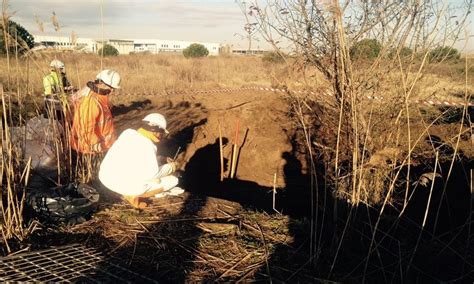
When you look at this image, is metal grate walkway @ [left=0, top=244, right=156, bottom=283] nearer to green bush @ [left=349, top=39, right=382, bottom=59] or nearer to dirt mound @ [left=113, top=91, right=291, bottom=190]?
green bush @ [left=349, top=39, right=382, bottom=59]

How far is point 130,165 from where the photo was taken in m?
3.91

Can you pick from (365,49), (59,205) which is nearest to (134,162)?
(59,205)

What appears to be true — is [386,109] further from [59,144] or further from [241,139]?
[241,139]

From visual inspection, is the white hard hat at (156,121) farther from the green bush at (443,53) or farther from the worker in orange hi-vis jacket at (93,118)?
the green bush at (443,53)

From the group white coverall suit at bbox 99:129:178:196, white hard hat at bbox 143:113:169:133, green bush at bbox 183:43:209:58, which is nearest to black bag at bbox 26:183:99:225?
white coverall suit at bbox 99:129:178:196

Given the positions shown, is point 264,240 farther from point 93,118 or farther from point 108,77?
point 108,77

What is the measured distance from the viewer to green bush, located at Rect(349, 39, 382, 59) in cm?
439

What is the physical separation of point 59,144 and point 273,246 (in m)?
2.64

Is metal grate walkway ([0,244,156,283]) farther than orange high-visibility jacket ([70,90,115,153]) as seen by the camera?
No

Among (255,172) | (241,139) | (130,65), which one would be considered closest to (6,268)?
(255,172)

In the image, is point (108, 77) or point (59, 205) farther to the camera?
point (108, 77)

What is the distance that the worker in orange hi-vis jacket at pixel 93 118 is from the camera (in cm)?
469

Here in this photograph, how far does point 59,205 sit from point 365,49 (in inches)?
135

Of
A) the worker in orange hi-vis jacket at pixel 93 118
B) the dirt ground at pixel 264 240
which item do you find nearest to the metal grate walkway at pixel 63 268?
the dirt ground at pixel 264 240
